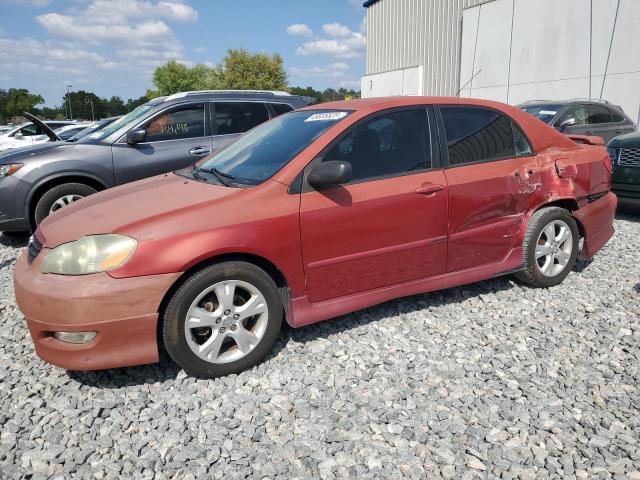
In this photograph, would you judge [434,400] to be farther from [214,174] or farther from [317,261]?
[214,174]

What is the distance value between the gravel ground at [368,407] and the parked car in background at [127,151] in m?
2.33

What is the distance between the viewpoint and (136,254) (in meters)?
2.54

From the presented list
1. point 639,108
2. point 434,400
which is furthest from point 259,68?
point 434,400

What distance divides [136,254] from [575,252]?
11.9ft

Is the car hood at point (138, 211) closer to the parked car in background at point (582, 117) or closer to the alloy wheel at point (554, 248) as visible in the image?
the alloy wheel at point (554, 248)

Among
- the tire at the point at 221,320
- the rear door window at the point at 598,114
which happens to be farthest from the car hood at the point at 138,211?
the rear door window at the point at 598,114

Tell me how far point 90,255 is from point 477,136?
282cm

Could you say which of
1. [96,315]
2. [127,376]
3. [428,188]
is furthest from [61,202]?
[428,188]

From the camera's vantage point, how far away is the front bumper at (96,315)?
250 centimetres

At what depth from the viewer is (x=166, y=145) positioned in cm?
604

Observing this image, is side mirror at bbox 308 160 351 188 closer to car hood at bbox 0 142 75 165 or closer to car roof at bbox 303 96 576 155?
car roof at bbox 303 96 576 155

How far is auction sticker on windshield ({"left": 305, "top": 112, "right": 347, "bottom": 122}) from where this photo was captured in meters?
3.31

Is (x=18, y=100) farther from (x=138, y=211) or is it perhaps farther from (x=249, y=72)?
(x=138, y=211)

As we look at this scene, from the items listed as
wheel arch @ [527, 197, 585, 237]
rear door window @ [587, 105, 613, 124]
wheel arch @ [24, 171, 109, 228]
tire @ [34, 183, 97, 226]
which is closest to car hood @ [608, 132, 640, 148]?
rear door window @ [587, 105, 613, 124]
